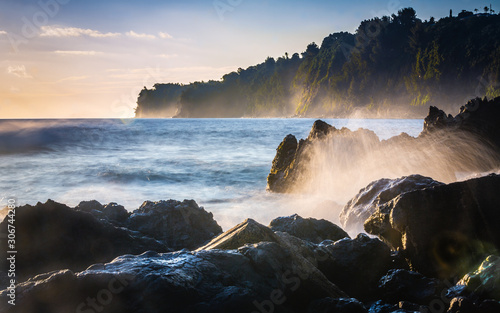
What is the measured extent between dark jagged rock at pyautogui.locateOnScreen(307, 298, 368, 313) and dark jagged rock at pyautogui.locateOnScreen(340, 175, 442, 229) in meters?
3.36

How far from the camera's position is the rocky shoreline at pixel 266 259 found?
9.54 feet

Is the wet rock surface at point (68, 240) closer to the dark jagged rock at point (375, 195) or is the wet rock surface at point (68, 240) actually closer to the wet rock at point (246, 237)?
the wet rock at point (246, 237)

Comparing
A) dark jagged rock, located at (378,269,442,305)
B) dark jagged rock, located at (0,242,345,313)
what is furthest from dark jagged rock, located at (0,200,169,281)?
dark jagged rock, located at (378,269,442,305)

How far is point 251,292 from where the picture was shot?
3.20m

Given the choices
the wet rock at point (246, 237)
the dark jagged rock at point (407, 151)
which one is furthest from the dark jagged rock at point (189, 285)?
the dark jagged rock at point (407, 151)

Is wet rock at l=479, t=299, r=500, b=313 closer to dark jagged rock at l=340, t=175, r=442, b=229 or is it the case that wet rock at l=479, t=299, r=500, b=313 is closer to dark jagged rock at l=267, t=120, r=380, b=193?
dark jagged rock at l=340, t=175, r=442, b=229

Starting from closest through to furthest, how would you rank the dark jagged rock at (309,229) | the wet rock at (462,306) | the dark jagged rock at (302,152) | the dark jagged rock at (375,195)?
the wet rock at (462,306) < the dark jagged rock at (309,229) < the dark jagged rock at (375,195) < the dark jagged rock at (302,152)

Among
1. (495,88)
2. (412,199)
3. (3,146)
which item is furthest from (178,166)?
(495,88)

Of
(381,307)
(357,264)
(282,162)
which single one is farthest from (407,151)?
(381,307)

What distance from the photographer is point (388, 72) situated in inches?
5856

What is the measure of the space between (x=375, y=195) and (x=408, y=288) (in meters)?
3.32

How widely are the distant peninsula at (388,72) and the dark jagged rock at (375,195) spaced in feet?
386

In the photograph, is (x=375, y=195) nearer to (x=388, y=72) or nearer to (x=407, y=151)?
(x=407, y=151)

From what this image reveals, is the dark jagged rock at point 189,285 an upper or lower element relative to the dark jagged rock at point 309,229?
upper
